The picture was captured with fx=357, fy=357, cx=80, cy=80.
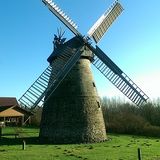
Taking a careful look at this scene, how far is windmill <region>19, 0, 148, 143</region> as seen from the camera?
82.2ft

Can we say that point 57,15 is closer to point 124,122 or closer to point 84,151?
point 84,151

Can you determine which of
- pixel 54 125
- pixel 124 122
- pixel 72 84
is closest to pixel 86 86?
pixel 72 84

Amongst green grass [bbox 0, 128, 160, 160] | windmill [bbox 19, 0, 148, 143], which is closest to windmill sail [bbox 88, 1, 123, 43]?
windmill [bbox 19, 0, 148, 143]

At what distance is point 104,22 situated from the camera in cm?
2762

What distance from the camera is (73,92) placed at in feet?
83.7

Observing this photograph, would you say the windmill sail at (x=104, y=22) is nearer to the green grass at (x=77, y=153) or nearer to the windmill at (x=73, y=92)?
the windmill at (x=73, y=92)

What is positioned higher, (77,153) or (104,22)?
(104,22)

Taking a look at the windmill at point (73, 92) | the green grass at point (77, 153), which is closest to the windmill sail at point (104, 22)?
the windmill at point (73, 92)

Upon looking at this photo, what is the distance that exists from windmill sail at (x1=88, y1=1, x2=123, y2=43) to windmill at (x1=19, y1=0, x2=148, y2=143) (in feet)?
0.30

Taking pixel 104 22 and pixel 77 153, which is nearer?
pixel 77 153

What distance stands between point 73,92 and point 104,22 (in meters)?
6.21

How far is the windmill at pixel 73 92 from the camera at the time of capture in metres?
25.0

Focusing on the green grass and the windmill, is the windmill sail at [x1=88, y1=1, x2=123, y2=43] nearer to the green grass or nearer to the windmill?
the windmill

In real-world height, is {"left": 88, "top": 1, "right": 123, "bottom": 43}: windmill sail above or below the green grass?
above
